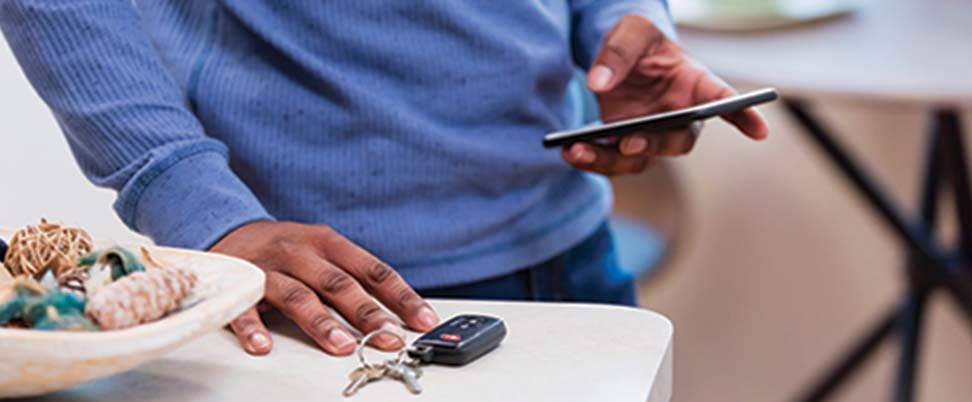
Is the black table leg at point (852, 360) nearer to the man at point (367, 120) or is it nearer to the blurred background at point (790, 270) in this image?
the blurred background at point (790, 270)

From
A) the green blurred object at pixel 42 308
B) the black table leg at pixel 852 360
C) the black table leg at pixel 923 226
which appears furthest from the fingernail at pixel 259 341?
the black table leg at pixel 852 360

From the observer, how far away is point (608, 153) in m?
0.77

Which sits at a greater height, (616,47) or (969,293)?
(616,47)

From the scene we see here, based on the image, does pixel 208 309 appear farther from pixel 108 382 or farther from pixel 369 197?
pixel 369 197

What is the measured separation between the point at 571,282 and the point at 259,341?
340 millimetres

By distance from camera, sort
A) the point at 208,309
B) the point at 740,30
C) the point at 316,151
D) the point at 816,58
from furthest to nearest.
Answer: the point at 740,30, the point at 816,58, the point at 316,151, the point at 208,309

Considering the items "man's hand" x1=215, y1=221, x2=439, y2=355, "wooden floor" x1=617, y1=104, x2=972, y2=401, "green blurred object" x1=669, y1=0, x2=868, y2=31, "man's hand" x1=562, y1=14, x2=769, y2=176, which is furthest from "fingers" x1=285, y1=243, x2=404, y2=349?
"wooden floor" x1=617, y1=104, x2=972, y2=401

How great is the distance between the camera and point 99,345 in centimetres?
44

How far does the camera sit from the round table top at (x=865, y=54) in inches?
52.7

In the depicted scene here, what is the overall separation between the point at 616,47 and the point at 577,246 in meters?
0.14

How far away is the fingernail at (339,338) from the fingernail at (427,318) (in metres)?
0.04

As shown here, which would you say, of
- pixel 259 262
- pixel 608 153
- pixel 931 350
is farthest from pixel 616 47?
pixel 931 350

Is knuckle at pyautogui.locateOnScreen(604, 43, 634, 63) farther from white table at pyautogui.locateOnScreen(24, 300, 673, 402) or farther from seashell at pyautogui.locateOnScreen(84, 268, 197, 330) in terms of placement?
seashell at pyautogui.locateOnScreen(84, 268, 197, 330)

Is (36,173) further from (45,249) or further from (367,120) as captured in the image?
(45,249)
